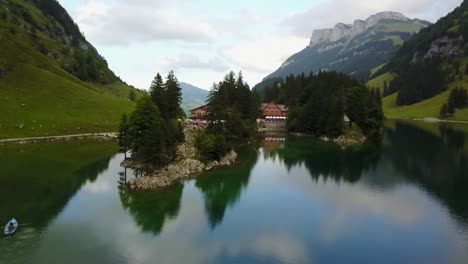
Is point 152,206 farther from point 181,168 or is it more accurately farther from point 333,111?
point 333,111

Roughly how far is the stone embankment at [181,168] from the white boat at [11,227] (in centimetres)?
2032

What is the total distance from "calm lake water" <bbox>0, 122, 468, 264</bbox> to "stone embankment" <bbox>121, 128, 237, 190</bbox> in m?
2.71

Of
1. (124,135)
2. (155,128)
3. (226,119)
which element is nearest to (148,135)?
(155,128)

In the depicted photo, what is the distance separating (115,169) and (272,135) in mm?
74805

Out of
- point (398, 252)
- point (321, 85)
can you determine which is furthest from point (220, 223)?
point (321, 85)

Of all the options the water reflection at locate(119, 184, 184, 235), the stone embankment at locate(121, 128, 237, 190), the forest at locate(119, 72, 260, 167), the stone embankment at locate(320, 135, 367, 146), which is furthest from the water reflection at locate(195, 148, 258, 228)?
the stone embankment at locate(320, 135, 367, 146)

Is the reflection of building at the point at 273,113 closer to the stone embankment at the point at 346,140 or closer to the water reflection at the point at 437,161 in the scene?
the water reflection at the point at 437,161

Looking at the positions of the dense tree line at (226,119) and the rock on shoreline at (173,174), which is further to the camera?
the dense tree line at (226,119)

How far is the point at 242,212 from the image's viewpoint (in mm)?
53625

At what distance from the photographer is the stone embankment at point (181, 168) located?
204 ft

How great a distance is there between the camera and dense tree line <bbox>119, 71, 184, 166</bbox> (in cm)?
6619

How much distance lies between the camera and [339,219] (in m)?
51.7

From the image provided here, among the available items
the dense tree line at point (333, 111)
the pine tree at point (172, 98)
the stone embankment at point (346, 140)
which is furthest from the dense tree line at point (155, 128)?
the dense tree line at point (333, 111)

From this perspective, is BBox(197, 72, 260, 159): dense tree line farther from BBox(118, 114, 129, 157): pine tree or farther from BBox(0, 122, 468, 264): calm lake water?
BBox(118, 114, 129, 157): pine tree
